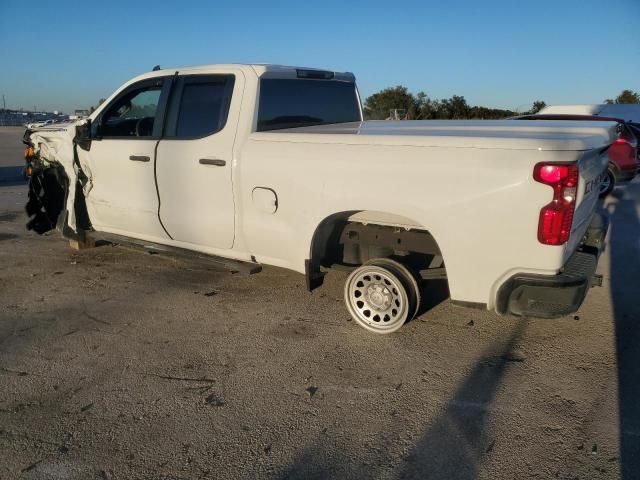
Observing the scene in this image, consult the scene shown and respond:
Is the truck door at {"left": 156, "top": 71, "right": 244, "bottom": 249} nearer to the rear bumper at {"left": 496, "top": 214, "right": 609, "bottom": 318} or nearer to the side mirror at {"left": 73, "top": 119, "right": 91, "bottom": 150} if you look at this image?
the side mirror at {"left": 73, "top": 119, "right": 91, "bottom": 150}

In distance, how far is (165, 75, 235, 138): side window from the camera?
4.53m

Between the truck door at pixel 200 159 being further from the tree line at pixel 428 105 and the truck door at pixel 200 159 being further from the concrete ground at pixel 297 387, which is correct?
the tree line at pixel 428 105

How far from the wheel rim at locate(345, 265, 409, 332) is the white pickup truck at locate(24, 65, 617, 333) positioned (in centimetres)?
1

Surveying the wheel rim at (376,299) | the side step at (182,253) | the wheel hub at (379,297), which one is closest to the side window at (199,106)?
the side step at (182,253)

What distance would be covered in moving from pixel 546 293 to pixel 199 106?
328 centimetres

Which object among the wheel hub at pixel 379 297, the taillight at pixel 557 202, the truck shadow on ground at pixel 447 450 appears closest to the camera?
the truck shadow on ground at pixel 447 450

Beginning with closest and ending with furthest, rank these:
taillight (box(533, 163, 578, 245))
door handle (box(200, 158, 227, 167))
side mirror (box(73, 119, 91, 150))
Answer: taillight (box(533, 163, 578, 245)) → door handle (box(200, 158, 227, 167)) → side mirror (box(73, 119, 91, 150))

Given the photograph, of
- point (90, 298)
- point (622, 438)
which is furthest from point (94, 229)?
point (622, 438)

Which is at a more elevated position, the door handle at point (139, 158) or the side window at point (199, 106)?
the side window at point (199, 106)

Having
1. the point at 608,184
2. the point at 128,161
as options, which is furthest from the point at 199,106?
the point at 608,184

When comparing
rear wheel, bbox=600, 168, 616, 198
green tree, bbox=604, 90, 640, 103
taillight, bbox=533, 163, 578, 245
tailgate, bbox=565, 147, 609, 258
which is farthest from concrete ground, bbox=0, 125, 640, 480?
green tree, bbox=604, 90, 640, 103

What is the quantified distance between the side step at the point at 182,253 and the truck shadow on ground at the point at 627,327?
2.89m

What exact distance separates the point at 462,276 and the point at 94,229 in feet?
14.1

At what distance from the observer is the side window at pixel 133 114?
5.13m
